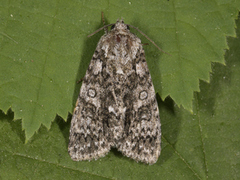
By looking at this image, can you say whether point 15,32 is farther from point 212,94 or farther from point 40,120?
point 212,94

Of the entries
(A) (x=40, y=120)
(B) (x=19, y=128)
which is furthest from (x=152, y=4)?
(B) (x=19, y=128)

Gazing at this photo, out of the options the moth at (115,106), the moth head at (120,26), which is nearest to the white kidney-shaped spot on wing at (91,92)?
the moth at (115,106)

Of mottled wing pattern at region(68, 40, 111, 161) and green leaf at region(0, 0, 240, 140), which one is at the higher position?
green leaf at region(0, 0, 240, 140)

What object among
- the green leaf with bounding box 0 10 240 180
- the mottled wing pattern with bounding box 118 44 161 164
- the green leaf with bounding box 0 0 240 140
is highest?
the green leaf with bounding box 0 0 240 140

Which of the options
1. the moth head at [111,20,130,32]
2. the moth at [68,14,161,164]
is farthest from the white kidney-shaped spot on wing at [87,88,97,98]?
the moth head at [111,20,130,32]

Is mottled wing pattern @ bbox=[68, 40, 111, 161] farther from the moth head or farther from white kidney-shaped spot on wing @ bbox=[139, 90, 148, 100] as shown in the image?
white kidney-shaped spot on wing @ bbox=[139, 90, 148, 100]

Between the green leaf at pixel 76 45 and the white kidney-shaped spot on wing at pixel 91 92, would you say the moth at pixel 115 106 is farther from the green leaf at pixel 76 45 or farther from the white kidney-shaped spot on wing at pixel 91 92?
the green leaf at pixel 76 45
